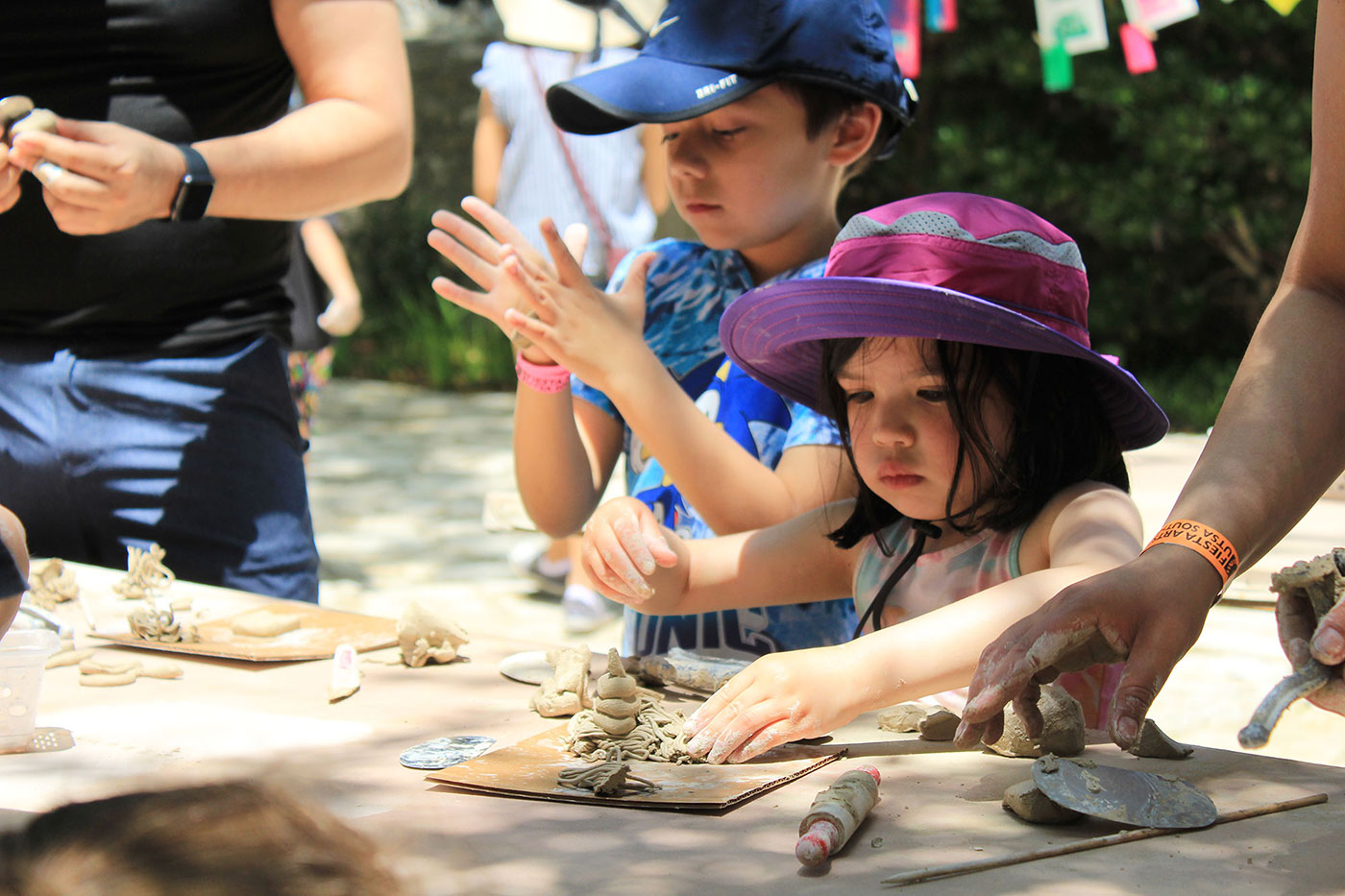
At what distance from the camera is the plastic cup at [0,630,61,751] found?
4.74 ft

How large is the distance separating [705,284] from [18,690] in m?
1.22

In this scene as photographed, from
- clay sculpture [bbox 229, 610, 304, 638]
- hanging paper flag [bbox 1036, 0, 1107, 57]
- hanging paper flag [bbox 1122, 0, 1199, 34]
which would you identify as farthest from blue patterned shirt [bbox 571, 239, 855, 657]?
hanging paper flag [bbox 1036, 0, 1107, 57]

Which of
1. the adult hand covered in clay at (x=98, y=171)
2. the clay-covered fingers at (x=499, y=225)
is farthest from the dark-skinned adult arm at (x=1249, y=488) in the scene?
the adult hand covered in clay at (x=98, y=171)

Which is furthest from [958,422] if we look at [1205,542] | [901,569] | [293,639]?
[293,639]

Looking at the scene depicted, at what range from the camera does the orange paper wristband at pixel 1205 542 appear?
1175 mm

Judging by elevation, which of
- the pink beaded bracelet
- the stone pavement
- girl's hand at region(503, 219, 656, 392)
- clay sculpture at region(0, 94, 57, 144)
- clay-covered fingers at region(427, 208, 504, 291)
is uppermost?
clay sculpture at region(0, 94, 57, 144)

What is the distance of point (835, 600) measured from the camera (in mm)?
2066

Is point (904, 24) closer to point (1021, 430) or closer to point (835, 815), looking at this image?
point (1021, 430)

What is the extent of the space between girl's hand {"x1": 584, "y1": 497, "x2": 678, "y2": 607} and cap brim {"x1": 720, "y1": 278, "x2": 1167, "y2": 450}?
0.33 m

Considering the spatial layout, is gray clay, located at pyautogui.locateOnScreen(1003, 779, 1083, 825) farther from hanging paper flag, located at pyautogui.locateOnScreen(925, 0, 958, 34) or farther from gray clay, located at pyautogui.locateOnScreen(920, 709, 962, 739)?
hanging paper flag, located at pyautogui.locateOnScreen(925, 0, 958, 34)

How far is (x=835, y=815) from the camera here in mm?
1121

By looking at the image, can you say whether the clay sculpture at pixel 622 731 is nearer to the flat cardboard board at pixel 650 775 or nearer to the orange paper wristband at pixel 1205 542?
the flat cardboard board at pixel 650 775

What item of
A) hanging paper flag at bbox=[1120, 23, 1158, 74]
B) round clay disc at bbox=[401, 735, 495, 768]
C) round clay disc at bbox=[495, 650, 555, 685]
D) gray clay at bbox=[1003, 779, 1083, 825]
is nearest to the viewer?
gray clay at bbox=[1003, 779, 1083, 825]

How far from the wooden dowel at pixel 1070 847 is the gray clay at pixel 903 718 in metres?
0.37
